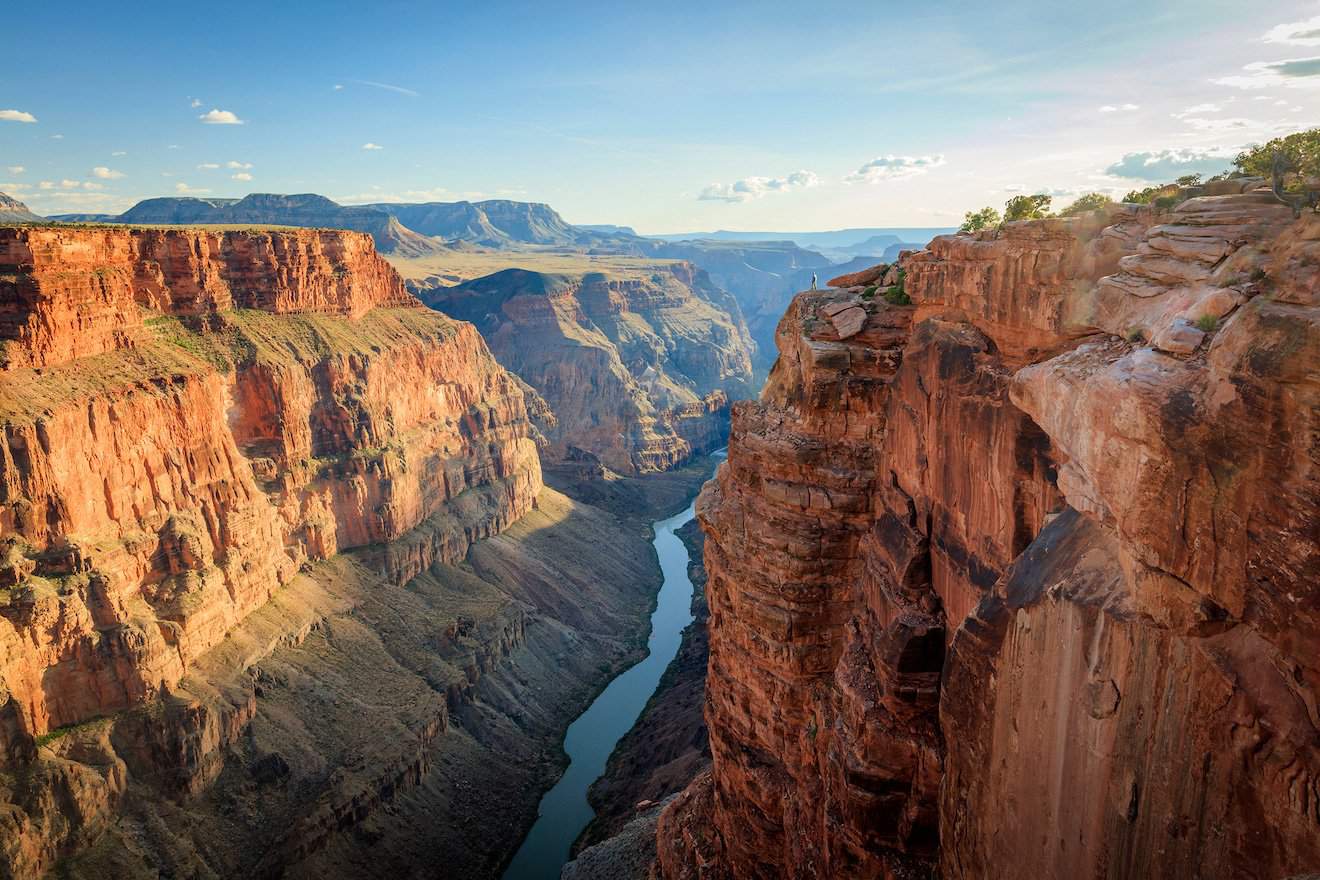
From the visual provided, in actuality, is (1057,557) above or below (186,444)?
above

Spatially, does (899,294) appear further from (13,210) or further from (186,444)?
(13,210)

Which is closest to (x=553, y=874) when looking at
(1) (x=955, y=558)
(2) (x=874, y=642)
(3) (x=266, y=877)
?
(3) (x=266, y=877)

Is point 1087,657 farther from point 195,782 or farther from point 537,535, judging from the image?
point 537,535

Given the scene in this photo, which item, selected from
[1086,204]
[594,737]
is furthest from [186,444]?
[1086,204]

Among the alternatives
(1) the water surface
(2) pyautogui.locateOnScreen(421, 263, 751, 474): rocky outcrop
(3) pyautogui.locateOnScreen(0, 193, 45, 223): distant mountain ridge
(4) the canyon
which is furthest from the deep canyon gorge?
(3) pyautogui.locateOnScreen(0, 193, 45, 223): distant mountain ridge

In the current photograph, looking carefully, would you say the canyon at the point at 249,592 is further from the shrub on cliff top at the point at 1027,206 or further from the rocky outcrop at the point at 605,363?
the rocky outcrop at the point at 605,363

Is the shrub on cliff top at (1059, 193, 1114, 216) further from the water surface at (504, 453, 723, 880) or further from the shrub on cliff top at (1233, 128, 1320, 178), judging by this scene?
the water surface at (504, 453, 723, 880)
